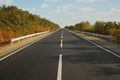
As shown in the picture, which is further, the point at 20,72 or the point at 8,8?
the point at 8,8

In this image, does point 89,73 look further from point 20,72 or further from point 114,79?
point 20,72

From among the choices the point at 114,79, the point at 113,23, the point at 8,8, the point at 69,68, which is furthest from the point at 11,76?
the point at 8,8

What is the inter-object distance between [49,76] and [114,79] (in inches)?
93.7

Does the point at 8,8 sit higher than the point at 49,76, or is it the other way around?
the point at 8,8

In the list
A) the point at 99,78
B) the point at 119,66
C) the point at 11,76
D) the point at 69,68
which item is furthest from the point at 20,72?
the point at 119,66

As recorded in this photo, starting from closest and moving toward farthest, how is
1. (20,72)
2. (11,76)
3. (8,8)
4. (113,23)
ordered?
(11,76), (20,72), (113,23), (8,8)

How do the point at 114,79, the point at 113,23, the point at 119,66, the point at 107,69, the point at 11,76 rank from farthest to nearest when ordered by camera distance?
the point at 113,23, the point at 119,66, the point at 107,69, the point at 11,76, the point at 114,79

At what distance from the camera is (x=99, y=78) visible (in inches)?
377

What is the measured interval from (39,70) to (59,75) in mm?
1483

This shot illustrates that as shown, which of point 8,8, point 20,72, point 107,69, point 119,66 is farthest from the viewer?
point 8,8

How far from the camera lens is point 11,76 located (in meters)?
10.1

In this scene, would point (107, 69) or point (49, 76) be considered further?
point (107, 69)

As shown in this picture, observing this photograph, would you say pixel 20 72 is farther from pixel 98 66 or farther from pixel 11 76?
pixel 98 66

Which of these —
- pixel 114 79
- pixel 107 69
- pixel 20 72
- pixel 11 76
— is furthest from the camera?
pixel 107 69
